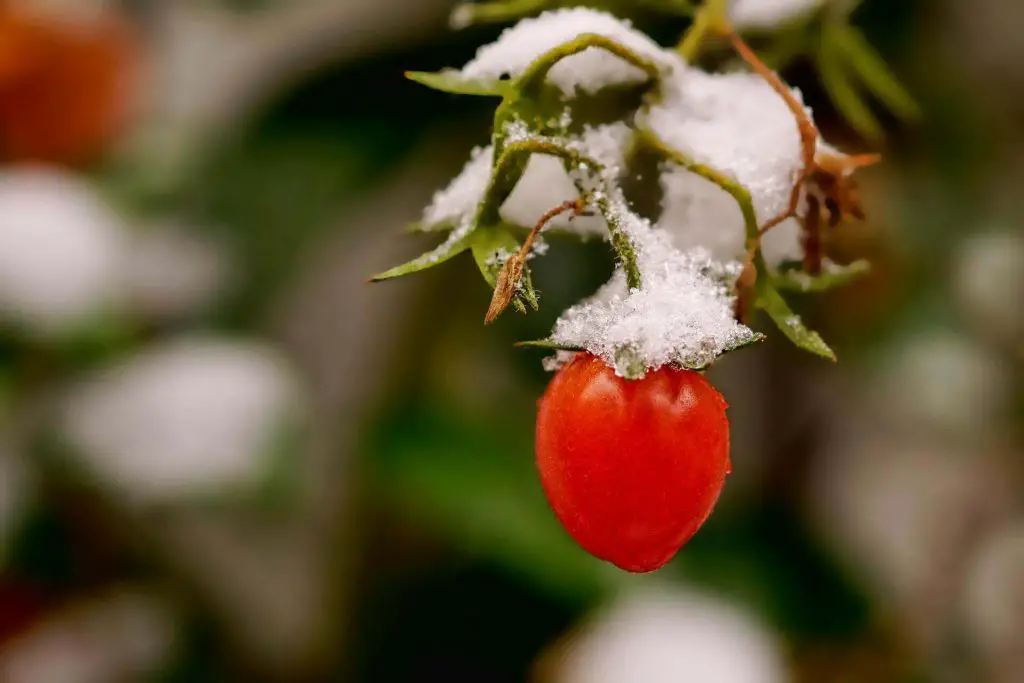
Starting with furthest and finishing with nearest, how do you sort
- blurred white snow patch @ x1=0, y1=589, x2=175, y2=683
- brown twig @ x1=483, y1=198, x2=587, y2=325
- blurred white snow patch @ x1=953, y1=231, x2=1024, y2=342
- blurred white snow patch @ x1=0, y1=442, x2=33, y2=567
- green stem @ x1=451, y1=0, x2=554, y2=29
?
blurred white snow patch @ x1=0, y1=589, x2=175, y2=683 < blurred white snow patch @ x1=0, y1=442, x2=33, y2=567 < blurred white snow patch @ x1=953, y1=231, x2=1024, y2=342 < green stem @ x1=451, y1=0, x2=554, y2=29 < brown twig @ x1=483, y1=198, x2=587, y2=325

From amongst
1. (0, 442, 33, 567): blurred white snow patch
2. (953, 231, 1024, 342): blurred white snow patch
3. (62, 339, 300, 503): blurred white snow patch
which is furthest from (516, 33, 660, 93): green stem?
(0, 442, 33, 567): blurred white snow patch

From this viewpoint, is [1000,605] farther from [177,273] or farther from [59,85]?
[59,85]

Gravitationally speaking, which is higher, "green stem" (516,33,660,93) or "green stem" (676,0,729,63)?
"green stem" (516,33,660,93)

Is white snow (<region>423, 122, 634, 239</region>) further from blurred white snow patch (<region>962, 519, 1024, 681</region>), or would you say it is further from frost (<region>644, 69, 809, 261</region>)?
blurred white snow patch (<region>962, 519, 1024, 681</region>)

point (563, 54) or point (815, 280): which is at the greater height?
point (563, 54)

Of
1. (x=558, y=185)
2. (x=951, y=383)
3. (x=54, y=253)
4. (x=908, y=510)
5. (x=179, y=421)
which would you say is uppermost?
(x=558, y=185)

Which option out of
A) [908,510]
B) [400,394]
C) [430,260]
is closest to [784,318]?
[430,260]
